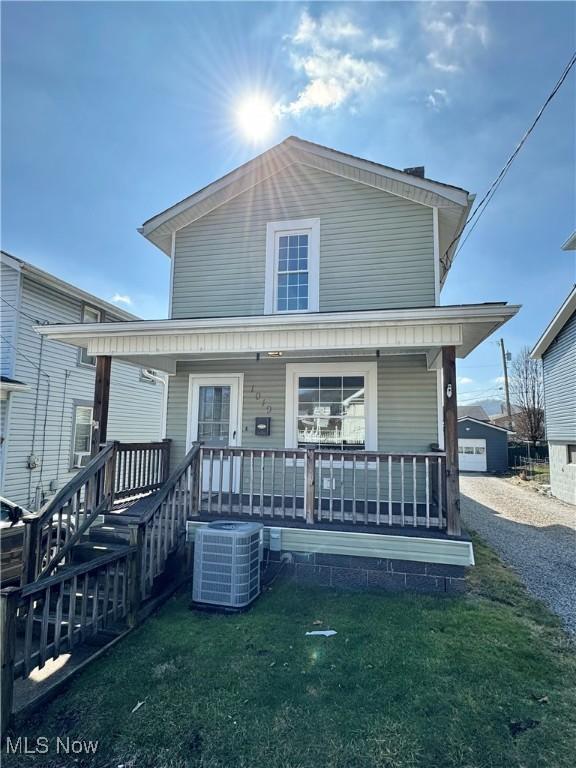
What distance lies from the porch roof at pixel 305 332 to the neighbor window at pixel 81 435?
22.0 ft

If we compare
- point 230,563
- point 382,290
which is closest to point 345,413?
point 382,290

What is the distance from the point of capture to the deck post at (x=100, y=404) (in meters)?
6.29

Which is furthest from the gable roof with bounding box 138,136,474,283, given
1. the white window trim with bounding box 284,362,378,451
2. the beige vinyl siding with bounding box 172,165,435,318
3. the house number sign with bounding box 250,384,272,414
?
the house number sign with bounding box 250,384,272,414

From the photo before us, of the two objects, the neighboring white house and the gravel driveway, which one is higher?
the neighboring white house

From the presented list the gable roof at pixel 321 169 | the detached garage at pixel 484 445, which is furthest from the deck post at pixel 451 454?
the detached garage at pixel 484 445

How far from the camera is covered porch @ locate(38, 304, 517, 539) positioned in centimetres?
516

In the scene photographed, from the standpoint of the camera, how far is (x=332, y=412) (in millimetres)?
7262

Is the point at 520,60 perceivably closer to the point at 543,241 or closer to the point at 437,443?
the point at 437,443

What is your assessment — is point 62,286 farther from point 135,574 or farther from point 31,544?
point 135,574

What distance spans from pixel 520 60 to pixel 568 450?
12.0 m

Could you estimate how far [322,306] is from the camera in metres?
7.45

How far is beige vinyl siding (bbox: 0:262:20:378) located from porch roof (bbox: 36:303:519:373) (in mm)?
5272

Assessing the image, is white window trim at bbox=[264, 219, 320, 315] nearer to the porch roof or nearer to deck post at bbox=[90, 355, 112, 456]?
the porch roof

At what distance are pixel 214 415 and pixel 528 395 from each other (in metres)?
27.5
